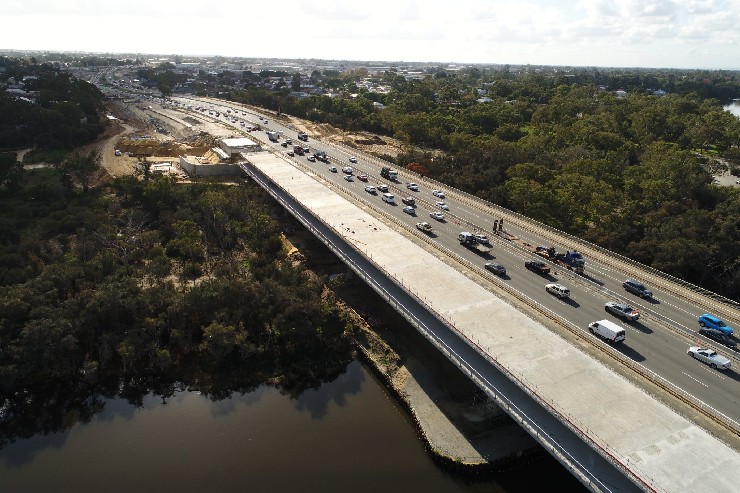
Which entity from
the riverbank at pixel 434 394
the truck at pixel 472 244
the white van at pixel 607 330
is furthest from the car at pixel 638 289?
the riverbank at pixel 434 394

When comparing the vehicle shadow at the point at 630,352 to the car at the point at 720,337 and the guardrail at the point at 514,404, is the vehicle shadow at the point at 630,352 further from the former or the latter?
the guardrail at the point at 514,404

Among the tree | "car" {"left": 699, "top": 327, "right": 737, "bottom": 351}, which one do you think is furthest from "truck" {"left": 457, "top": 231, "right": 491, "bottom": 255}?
the tree

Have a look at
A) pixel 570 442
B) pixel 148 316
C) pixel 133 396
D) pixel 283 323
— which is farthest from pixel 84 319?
pixel 570 442

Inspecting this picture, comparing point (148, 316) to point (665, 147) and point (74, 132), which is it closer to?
point (74, 132)

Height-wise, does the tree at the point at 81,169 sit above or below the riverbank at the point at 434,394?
above

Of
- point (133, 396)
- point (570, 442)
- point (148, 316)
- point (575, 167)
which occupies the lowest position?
point (133, 396)

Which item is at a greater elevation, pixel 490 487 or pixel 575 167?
pixel 575 167
